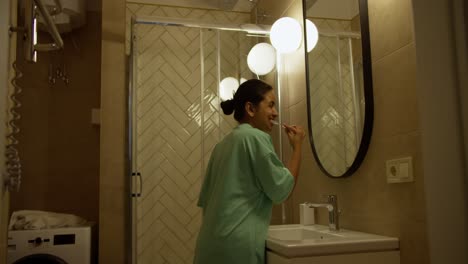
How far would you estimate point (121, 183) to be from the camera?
3.10 m

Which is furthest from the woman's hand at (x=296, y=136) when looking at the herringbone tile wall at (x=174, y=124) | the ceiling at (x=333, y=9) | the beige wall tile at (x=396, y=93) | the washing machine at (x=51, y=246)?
the washing machine at (x=51, y=246)

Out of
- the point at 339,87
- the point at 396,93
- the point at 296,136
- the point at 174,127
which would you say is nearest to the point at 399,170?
the point at 396,93

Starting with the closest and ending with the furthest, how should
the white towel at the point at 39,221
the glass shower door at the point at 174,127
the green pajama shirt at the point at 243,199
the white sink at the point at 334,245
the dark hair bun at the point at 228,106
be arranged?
the white sink at the point at 334,245 < the green pajama shirt at the point at 243,199 < the dark hair bun at the point at 228,106 < the white towel at the point at 39,221 < the glass shower door at the point at 174,127

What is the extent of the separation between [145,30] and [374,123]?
2217mm

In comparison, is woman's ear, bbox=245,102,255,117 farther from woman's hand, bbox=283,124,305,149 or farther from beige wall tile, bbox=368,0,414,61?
beige wall tile, bbox=368,0,414,61

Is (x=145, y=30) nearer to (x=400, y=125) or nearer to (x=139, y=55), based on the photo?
(x=139, y=55)

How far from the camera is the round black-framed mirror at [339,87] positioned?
74.4 inches

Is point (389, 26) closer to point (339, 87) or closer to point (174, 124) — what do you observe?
point (339, 87)

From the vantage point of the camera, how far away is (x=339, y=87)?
2148 millimetres

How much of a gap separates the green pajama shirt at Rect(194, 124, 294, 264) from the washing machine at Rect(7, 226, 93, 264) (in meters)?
1.47

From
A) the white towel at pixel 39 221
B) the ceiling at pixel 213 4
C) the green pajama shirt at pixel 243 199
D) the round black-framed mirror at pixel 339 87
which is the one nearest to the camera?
the green pajama shirt at pixel 243 199

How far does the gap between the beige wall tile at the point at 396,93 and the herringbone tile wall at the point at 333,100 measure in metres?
0.16

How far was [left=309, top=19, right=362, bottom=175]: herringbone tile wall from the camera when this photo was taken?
6.66 ft

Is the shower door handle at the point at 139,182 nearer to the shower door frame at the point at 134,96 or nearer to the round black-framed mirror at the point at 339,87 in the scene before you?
the shower door frame at the point at 134,96
